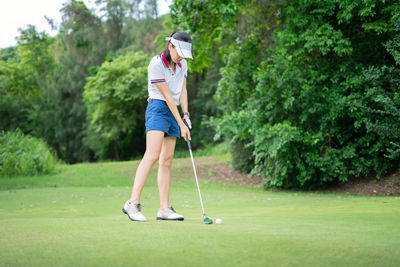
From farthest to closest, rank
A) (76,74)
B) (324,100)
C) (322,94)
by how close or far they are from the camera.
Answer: (76,74) → (324,100) → (322,94)

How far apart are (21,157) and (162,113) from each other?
12.2 m

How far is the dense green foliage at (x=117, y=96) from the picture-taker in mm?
30297

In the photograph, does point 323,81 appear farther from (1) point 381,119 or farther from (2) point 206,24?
(2) point 206,24

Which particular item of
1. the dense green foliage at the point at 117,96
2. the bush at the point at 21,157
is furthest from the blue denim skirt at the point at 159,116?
the dense green foliage at the point at 117,96

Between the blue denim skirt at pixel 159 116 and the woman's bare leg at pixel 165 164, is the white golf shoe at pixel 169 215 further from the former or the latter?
the blue denim skirt at pixel 159 116

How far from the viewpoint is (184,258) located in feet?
9.08

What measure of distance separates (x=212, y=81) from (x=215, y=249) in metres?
29.3

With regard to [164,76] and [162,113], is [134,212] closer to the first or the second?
[162,113]

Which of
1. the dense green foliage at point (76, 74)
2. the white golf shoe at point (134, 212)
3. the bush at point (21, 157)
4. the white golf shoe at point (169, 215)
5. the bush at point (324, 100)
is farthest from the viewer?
the dense green foliage at point (76, 74)

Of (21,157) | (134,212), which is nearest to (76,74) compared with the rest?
(21,157)

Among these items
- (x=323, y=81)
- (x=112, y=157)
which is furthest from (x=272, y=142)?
(x=112, y=157)

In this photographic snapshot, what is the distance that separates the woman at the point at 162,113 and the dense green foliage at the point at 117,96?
978 inches

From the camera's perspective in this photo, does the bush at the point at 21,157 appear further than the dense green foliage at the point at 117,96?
No

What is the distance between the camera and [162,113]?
16.7 feet
